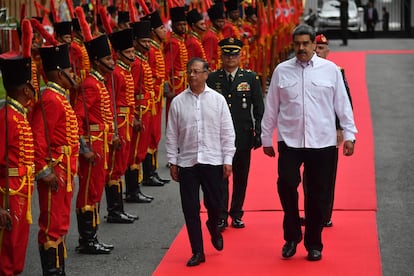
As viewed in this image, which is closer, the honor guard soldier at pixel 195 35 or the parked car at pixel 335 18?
the honor guard soldier at pixel 195 35

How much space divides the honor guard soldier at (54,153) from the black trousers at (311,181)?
188cm

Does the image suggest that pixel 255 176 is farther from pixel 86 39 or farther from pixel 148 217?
pixel 86 39

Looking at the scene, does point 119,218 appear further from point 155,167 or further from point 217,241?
point 155,167

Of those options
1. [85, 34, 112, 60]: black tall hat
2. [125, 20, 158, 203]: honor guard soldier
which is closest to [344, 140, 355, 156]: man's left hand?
[85, 34, 112, 60]: black tall hat

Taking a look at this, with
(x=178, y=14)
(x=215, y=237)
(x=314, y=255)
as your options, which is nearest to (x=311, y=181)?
(x=314, y=255)

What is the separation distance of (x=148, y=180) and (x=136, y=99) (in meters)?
1.57

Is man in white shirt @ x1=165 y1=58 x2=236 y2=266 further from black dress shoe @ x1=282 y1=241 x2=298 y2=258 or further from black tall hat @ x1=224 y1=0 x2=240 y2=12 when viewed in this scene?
black tall hat @ x1=224 y1=0 x2=240 y2=12

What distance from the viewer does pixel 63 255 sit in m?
8.94

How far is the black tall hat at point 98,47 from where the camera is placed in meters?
10.2

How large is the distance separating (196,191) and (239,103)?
61.7 inches

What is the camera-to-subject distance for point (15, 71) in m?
8.06

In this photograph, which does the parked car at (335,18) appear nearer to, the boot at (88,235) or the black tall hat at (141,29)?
the black tall hat at (141,29)

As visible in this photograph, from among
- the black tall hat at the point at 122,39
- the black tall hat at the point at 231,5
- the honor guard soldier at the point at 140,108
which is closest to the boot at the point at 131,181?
the honor guard soldier at the point at 140,108

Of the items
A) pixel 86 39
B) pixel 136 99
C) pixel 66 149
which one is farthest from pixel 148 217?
pixel 66 149
